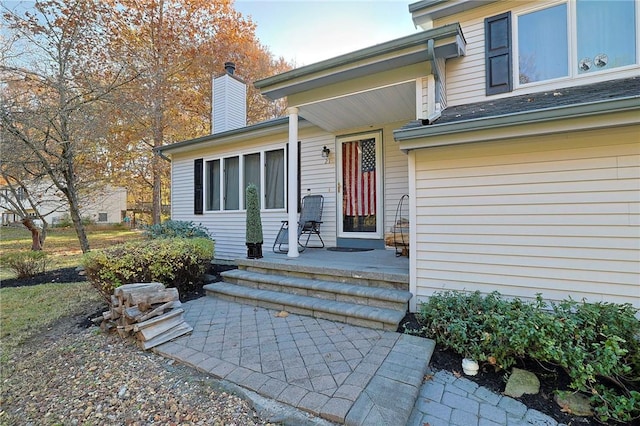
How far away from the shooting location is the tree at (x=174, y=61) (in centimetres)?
1085

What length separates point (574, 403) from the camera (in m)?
1.97

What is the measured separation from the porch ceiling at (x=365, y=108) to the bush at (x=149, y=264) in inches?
112

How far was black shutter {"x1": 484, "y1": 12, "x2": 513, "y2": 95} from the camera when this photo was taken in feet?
13.0

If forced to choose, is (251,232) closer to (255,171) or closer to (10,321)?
(255,171)

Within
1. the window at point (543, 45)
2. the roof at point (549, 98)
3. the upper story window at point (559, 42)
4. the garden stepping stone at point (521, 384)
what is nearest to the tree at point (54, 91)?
the roof at point (549, 98)

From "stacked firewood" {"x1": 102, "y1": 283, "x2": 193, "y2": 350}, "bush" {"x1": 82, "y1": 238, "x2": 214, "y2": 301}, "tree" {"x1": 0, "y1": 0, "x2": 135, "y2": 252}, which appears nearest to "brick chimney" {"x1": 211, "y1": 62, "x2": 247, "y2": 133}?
"tree" {"x1": 0, "y1": 0, "x2": 135, "y2": 252}

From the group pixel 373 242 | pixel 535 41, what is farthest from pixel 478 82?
pixel 373 242

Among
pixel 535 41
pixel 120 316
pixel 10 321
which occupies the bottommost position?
pixel 10 321

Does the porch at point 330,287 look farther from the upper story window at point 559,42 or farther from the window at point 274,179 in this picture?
the upper story window at point 559,42

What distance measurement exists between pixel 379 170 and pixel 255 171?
2882 mm

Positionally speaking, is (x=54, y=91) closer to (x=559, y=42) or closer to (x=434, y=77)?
(x=434, y=77)

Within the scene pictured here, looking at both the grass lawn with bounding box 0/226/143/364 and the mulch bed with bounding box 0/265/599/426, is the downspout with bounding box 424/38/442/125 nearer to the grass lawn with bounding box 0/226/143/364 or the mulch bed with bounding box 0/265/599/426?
the mulch bed with bounding box 0/265/599/426

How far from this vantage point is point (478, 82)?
4098mm

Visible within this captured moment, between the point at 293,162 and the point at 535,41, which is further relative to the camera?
the point at 293,162
